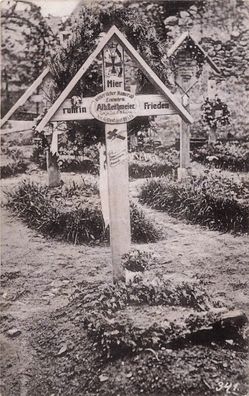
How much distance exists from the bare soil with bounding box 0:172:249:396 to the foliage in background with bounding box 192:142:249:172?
381 millimetres

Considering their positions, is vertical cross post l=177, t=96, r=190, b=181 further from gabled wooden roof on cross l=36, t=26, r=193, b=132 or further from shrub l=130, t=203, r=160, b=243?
gabled wooden roof on cross l=36, t=26, r=193, b=132

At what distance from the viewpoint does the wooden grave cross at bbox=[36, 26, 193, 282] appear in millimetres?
1925

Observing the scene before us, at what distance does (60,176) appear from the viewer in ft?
7.69

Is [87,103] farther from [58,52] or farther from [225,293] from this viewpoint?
[225,293]

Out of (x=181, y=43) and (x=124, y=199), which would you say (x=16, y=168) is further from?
(x=181, y=43)

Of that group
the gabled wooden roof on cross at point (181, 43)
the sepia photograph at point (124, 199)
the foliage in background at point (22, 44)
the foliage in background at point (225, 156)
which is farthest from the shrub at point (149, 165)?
the foliage in background at point (22, 44)

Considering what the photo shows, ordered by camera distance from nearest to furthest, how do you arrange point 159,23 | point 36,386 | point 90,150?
1. point 36,386
2. point 90,150
3. point 159,23

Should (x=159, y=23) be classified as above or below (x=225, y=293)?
above

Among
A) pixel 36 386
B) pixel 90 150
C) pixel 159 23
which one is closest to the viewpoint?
pixel 36 386

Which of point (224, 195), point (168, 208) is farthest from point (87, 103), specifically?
point (224, 195)

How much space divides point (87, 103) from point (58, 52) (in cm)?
30

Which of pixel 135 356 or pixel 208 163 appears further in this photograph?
pixel 208 163

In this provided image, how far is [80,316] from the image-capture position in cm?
212

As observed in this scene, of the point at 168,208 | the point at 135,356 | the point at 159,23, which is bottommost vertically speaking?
the point at 135,356
